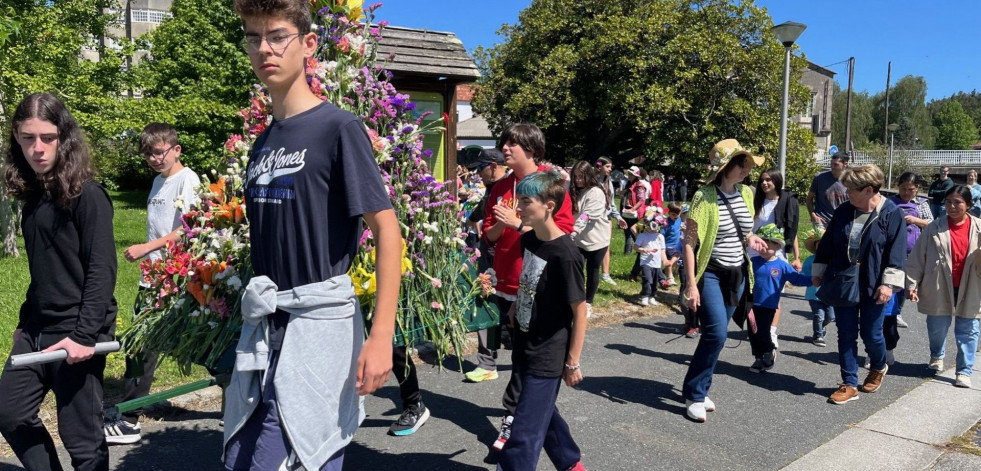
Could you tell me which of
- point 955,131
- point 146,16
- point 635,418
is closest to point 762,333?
point 635,418

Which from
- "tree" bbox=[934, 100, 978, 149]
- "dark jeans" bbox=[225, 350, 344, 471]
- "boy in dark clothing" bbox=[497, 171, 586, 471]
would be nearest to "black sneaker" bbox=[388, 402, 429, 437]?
"boy in dark clothing" bbox=[497, 171, 586, 471]

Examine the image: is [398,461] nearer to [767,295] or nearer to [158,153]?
[158,153]

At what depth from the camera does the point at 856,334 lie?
5.48 m

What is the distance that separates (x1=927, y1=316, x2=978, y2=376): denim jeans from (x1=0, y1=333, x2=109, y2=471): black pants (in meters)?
6.24

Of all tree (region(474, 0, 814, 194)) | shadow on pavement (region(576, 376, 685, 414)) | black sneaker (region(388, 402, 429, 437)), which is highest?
tree (region(474, 0, 814, 194))

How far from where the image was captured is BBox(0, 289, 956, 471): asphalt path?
4.14m

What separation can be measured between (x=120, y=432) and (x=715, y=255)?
4.05 m

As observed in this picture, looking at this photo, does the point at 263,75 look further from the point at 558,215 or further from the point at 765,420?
the point at 765,420

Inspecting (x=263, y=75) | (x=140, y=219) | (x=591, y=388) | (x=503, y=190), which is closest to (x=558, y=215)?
(x=503, y=190)

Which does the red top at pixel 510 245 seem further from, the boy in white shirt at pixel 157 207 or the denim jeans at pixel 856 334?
the denim jeans at pixel 856 334

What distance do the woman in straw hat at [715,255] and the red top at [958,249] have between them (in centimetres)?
229

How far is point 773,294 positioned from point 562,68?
1960 cm

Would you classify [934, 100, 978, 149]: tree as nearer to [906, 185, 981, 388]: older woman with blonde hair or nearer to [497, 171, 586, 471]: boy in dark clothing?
[906, 185, 981, 388]: older woman with blonde hair

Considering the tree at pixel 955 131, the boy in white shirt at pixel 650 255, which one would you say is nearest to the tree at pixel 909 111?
the tree at pixel 955 131
